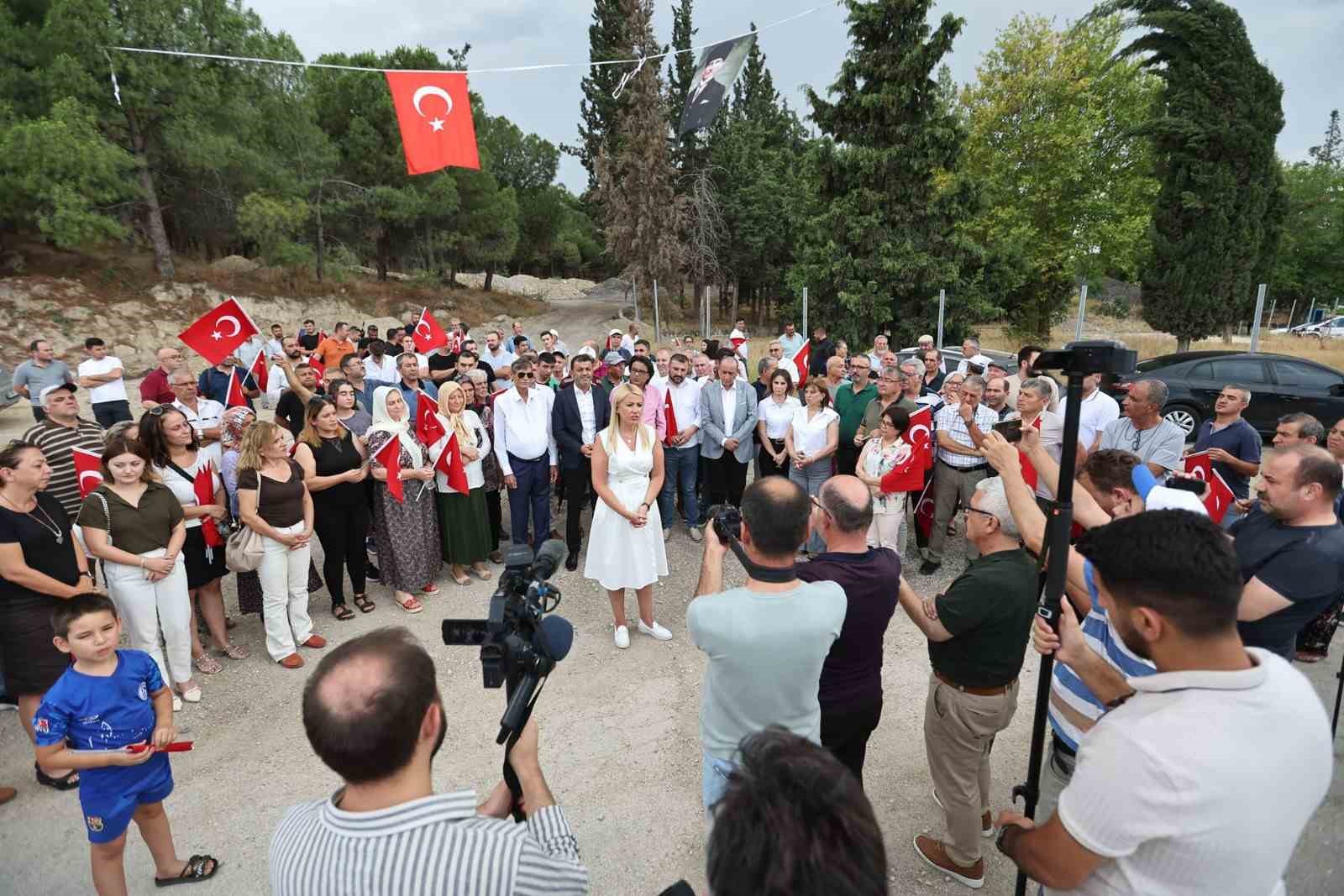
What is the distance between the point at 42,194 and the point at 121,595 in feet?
68.4

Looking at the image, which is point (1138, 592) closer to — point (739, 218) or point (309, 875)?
point (309, 875)

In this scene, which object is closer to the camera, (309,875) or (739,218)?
(309,875)

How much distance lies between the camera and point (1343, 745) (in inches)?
151

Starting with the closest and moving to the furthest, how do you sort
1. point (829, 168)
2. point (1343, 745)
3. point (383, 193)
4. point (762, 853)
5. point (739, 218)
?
point (762, 853)
point (1343, 745)
point (829, 168)
point (383, 193)
point (739, 218)

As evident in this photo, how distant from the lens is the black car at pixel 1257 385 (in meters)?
10.1

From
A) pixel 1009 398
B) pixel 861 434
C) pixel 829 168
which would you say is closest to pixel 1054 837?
pixel 861 434

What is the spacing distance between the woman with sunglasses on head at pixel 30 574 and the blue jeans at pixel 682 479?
4762 mm

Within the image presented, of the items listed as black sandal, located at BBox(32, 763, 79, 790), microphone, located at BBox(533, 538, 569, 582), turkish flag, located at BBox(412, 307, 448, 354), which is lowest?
black sandal, located at BBox(32, 763, 79, 790)

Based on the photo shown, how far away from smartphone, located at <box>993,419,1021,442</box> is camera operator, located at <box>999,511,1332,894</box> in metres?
2.96

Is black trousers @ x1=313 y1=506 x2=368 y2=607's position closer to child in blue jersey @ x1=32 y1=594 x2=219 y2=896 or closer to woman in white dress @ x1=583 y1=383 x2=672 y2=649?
woman in white dress @ x1=583 y1=383 x2=672 y2=649

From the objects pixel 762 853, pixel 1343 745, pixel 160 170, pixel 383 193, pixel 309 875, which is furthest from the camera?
pixel 383 193

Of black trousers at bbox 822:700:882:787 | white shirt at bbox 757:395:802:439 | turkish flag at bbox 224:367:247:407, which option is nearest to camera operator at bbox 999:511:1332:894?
black trousers at bbox 822:700:882:787

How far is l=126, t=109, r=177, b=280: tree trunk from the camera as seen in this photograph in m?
20.5

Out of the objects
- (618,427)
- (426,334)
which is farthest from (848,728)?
(426,334)
